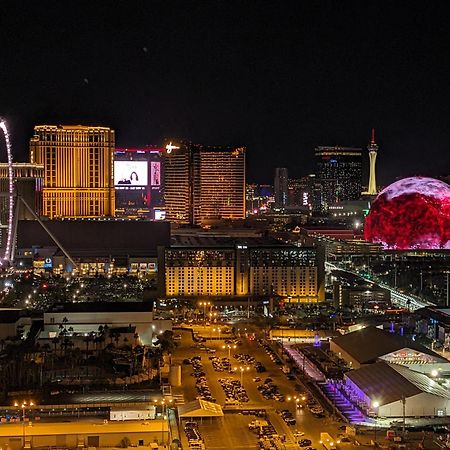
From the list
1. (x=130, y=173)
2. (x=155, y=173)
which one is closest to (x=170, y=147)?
(x=155, y=173)

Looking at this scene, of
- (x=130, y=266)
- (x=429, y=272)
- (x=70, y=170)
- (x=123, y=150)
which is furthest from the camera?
(x=123, y=150)

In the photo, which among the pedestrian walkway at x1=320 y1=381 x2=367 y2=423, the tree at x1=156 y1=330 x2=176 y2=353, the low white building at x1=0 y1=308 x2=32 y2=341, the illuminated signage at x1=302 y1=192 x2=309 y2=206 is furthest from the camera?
the illuminated signage at x1=302 y1=192 x2=309 y2=206

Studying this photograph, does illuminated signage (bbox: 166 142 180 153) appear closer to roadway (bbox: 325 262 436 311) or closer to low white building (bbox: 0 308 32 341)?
roadway (bbox: 325 262 436 311)

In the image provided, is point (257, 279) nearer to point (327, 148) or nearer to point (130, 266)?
point (130, 266)

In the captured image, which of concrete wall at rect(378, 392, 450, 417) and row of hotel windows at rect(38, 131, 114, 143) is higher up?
row of hotel windows at rect(38, 131, 114, 143)

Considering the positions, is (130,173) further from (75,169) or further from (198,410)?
(198,410)

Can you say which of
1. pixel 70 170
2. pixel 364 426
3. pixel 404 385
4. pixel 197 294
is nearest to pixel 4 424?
pixel 364 426

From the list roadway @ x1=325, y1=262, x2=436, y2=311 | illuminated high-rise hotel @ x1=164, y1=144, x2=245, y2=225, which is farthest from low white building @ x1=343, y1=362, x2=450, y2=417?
illuminated high-rise hotel @ x1=164, y1=144, x2=245, y2=225
